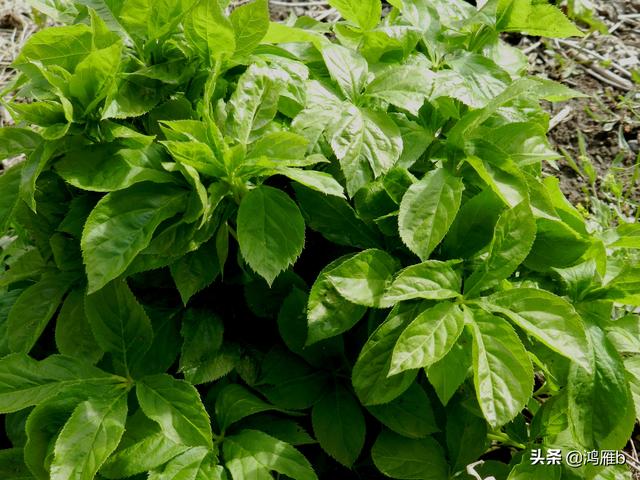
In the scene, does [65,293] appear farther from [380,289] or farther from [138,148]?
[380,289]

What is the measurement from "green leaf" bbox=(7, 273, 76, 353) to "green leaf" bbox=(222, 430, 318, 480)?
0.57 metres

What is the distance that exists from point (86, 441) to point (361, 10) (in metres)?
1.22

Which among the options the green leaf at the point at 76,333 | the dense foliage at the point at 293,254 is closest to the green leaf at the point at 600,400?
the dense foliage at the point at 293,254

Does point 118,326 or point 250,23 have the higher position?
point 250,23

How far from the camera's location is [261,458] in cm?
157

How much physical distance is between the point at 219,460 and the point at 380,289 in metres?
0.56

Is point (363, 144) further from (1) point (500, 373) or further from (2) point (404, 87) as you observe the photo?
(1) point (500, 373)

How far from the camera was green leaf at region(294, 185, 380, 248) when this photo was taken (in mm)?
1693

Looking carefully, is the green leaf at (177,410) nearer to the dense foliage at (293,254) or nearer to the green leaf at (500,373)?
the dense foliage at (293,254)

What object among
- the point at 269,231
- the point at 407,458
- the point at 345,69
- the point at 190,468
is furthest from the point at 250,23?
the point at 407,458

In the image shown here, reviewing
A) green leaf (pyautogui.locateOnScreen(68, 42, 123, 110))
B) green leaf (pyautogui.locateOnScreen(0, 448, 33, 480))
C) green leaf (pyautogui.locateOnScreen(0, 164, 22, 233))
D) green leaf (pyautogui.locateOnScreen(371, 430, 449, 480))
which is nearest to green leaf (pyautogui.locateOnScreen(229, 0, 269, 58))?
green leaf (pyautogui.locateOnScreen(68, 42, 123, 110))

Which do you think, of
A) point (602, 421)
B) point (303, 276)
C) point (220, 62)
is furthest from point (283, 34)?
point (602, 421)

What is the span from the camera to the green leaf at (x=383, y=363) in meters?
1.55

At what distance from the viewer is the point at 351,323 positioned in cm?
158
